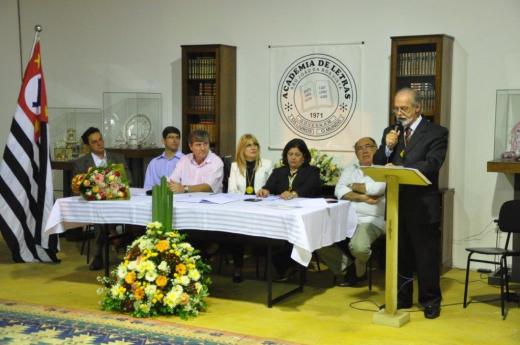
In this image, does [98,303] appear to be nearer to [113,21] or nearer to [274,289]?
[274,289]

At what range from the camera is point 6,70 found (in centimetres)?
970

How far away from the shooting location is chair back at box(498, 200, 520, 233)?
18.5ft

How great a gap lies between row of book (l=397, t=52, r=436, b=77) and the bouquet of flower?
2.61 m

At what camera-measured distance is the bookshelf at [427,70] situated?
662cm

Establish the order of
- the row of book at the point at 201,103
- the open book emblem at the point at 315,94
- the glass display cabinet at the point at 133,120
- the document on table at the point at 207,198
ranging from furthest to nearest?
the glass display cabinet at the point at 133,120 < the row of book at the point at 201,103 < the open book emblem at the point at 315,94 < the document on table at the point at 207,198

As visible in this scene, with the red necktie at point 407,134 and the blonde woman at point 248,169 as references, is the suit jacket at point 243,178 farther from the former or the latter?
the red necktie at point 407,134

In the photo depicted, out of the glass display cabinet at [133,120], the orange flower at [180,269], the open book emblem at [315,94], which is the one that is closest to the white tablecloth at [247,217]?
the orange flower at [180,269]

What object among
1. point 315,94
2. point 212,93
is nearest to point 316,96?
point 315,94

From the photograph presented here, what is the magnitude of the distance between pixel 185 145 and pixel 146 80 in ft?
3.31

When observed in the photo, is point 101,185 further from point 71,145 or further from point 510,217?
point 510,217

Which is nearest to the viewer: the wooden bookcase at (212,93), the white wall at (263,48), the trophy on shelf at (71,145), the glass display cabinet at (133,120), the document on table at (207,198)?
the document on table at (207,198)

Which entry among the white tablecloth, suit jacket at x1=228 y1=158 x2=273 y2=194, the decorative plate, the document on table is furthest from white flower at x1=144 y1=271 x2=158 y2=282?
the decorative plate

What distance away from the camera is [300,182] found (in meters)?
6.44

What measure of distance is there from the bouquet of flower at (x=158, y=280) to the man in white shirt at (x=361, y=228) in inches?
50.2
